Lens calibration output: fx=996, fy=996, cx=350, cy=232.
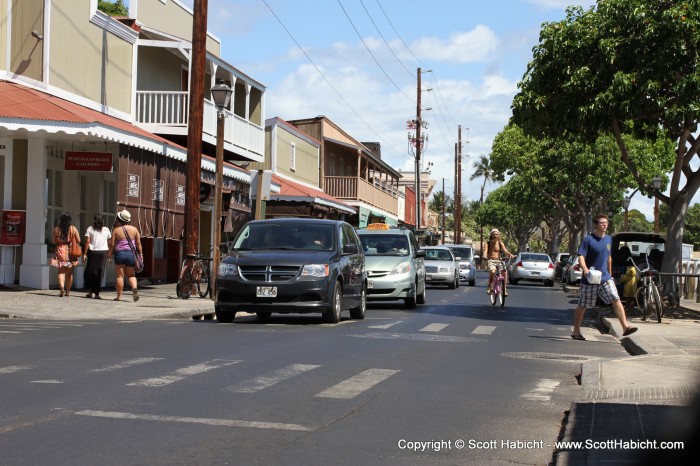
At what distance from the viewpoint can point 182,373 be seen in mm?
9094

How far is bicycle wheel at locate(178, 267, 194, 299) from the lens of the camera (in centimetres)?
2112

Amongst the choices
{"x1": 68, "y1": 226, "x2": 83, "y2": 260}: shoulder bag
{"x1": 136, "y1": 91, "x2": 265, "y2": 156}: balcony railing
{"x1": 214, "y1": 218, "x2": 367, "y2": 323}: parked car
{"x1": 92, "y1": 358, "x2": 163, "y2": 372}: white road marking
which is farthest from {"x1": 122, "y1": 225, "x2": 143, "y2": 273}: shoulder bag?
{"x1": 92, "y1": 358, "x2": 163, "y2": 372}: white road marking

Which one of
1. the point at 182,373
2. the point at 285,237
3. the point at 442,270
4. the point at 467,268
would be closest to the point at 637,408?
the point at 182,373

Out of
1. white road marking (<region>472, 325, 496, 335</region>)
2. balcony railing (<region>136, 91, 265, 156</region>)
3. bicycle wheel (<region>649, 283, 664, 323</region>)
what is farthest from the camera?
balcony railing (<region>136, 91, 265, 156</region>)

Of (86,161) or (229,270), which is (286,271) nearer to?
(229,270)

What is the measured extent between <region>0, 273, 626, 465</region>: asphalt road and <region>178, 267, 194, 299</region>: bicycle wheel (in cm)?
653

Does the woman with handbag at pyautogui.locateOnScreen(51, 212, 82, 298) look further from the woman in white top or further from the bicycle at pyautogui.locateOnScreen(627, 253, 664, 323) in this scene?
the bicycle at pyautogui.locateOnScreen(627, 253, 664, 323)

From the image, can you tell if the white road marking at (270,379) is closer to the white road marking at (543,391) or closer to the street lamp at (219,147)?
the white road marking at (543,391)

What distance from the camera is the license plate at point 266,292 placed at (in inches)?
602

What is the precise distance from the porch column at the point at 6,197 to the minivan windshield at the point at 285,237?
6.64 metres

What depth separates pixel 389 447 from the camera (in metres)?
6.08

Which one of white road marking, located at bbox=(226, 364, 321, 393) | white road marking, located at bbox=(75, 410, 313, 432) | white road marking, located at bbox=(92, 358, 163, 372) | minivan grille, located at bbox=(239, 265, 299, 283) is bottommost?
white road marking, located at bbox=(75, 410, 313, 432)

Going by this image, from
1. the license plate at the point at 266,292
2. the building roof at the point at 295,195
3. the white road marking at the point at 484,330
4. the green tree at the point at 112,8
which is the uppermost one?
the green tree at the point at 112,8

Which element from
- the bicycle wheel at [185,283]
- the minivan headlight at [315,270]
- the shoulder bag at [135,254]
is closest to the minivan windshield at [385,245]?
the bicycle wheel at [185,283]
